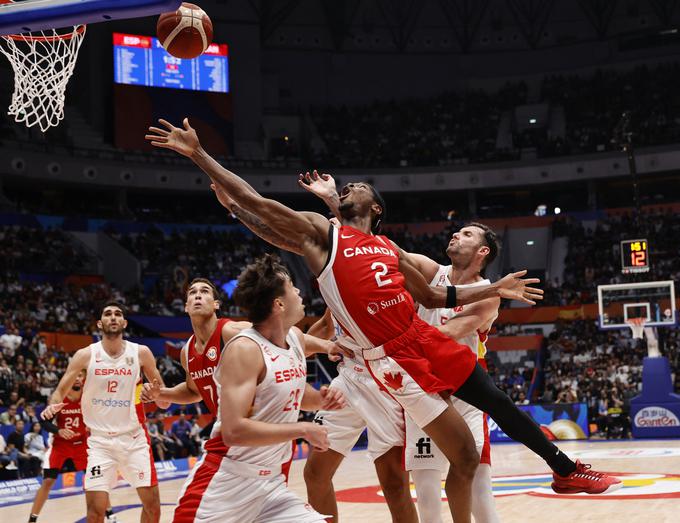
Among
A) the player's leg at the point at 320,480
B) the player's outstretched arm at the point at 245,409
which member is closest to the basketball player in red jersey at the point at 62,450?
the player's leg at the point at 320,480

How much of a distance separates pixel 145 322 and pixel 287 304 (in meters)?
23.4

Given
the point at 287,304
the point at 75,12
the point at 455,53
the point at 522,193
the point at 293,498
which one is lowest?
the point at 293,498

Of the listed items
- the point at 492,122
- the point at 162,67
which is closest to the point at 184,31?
the point at 162,67

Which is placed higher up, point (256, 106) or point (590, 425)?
point (256, 106)

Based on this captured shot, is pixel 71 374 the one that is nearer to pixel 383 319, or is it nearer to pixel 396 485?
pixel 396 485

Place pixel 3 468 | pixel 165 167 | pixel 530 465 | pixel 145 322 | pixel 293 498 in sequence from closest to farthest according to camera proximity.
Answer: pixel 293 498 → pixel 3 468 → pixel 530 465 → pixel 145 322 → pixel 165 167

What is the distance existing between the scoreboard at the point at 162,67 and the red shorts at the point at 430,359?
2905 cm

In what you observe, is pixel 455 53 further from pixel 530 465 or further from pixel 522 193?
pixel 530 465

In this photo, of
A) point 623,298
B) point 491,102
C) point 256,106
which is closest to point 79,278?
point 256,106

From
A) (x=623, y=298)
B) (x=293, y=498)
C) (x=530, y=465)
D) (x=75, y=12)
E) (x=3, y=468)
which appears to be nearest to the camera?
A: (x=293, y=498)

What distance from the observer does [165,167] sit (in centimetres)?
3422

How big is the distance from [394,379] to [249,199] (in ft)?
4.29

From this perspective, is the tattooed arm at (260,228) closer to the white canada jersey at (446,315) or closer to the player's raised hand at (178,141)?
the player's raised hand at (178,141)

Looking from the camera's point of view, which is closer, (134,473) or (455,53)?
(134,473)
